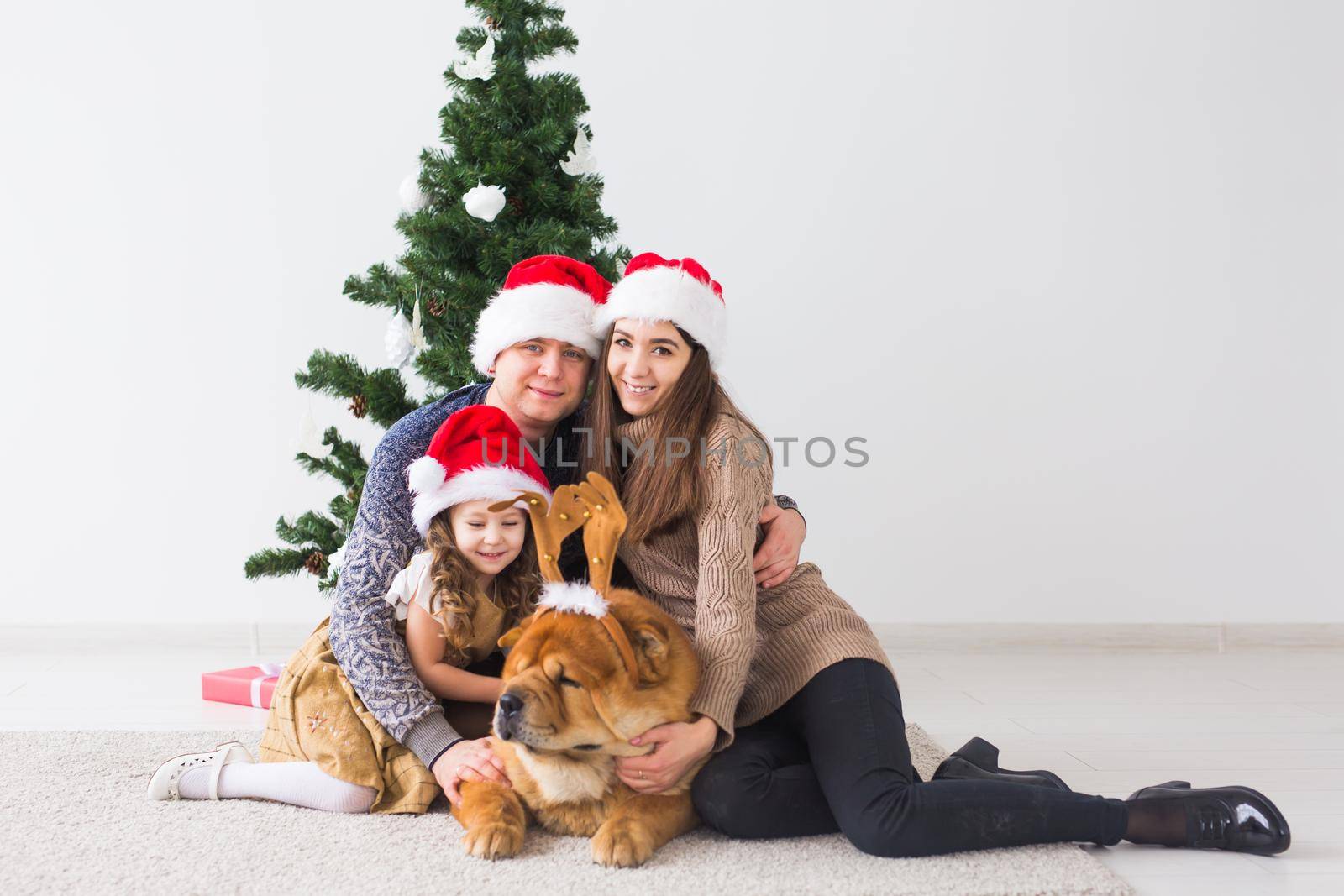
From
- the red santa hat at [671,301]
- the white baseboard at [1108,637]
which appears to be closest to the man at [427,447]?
the red santa hat at [671,301]

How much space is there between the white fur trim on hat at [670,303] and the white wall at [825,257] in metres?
1.52

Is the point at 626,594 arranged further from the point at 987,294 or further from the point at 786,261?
the point at 987,294

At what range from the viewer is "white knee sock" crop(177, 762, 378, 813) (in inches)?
71.9

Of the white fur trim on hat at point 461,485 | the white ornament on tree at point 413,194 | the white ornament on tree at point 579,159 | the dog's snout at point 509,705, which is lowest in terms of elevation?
the dog's snout at point 509,705

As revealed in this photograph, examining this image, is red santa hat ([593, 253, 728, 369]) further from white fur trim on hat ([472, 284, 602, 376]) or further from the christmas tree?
the christmas tree

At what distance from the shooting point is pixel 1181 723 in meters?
2.62

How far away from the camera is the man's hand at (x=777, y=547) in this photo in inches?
75.8

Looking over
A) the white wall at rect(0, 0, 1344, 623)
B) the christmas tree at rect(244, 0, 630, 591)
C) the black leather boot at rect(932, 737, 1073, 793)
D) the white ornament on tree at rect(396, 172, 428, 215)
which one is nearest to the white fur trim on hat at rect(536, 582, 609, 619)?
the black leather boot at rect(932, 737, 1073, 793)

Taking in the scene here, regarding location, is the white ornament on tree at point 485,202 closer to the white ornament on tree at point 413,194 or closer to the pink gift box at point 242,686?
the white ornament on tree at point 413,194

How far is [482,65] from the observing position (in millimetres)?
2471

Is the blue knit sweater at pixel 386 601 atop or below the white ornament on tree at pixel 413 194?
below

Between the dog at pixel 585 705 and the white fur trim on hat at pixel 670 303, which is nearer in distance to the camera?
the dog at pixel 585 705

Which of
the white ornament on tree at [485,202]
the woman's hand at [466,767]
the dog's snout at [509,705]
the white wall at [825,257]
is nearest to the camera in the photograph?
the dog's snout at [509,705]

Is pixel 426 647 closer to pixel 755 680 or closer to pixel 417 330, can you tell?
pixel 755 680
